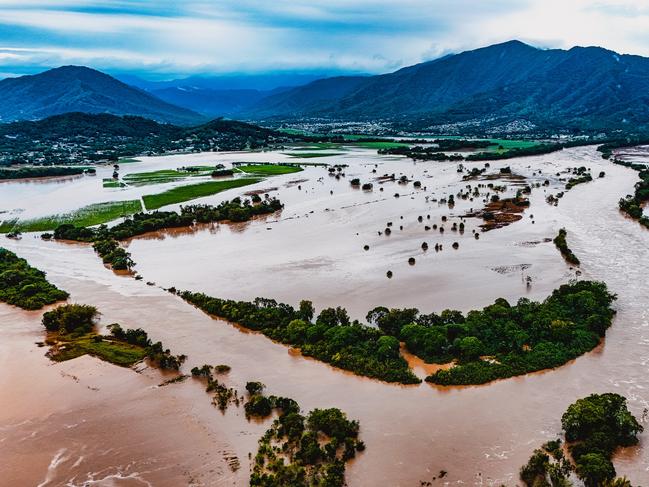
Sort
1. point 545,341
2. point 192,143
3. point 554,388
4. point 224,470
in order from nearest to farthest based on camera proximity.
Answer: point 224,470 < point 554,388 < point 545,341 < point 192,143

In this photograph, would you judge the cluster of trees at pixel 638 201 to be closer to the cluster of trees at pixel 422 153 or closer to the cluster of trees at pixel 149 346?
the cluster of trees at pixel 422 153

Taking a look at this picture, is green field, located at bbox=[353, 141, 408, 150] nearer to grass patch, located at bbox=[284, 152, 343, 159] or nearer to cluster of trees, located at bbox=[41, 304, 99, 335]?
grass patch, located at bbox=[284, 152, 343, 159]

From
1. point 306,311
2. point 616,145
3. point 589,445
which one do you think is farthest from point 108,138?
point 589,445

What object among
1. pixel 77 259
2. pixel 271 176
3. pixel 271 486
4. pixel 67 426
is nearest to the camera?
pixel 271 486

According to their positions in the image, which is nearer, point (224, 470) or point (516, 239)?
point (224, 470)

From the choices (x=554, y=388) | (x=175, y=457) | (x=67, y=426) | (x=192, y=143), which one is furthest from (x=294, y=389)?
(x=192, y=143)

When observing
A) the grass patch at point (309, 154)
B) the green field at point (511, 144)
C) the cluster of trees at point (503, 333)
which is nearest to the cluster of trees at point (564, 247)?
the cluster of trees at point (503, 333)

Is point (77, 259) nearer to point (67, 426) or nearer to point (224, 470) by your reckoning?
point (67, 426)

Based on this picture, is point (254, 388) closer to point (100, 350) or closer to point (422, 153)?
point (100, 350)

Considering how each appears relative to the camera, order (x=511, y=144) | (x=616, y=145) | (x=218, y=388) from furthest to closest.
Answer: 1. (x=511, y=144)
2. (x=616, y=145)
3. (x=218, y=388)
